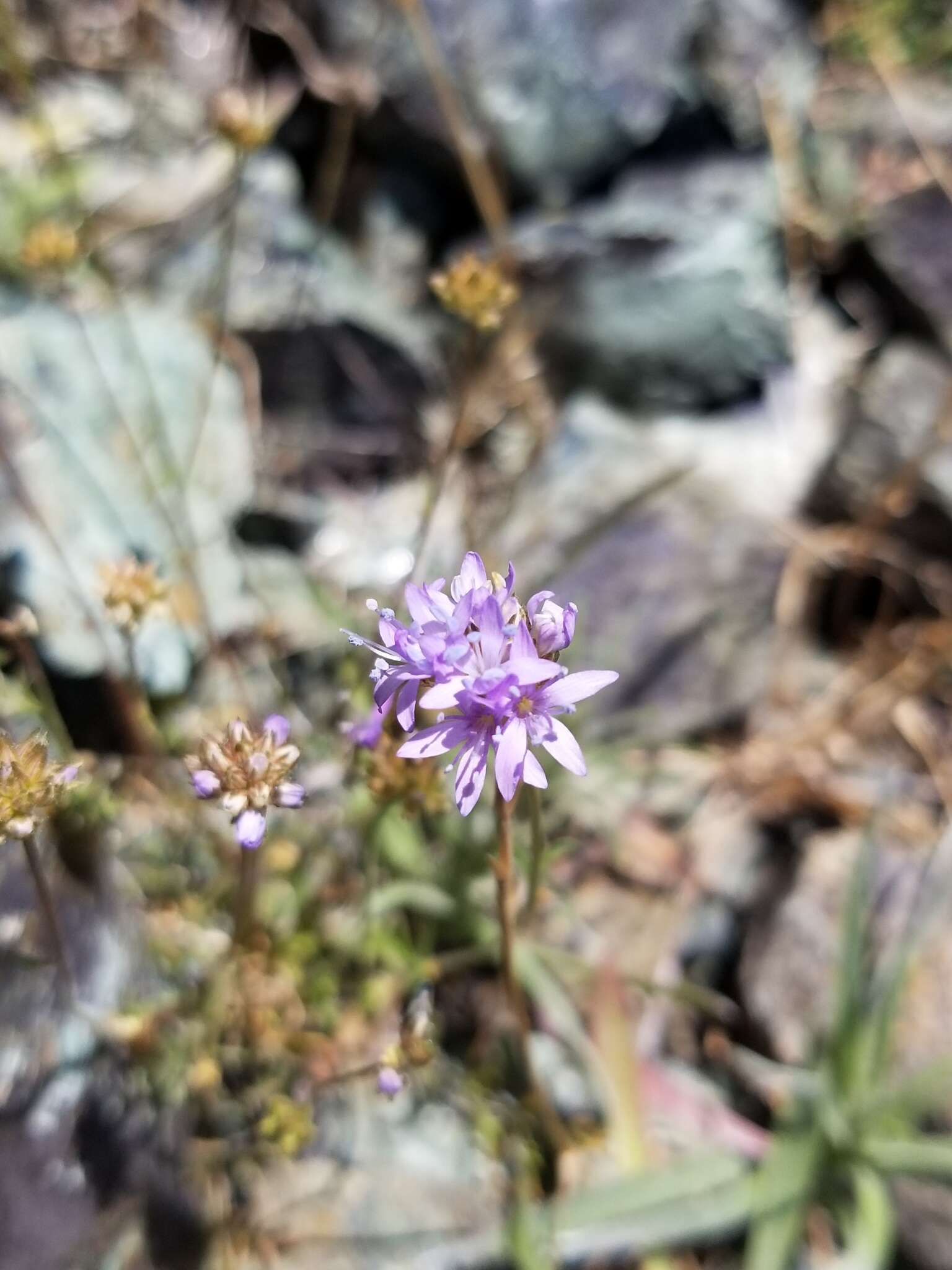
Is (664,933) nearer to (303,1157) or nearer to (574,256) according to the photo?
(303,1157)

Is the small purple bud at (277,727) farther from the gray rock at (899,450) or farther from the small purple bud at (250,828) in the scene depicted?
the gray rock at (899,450)

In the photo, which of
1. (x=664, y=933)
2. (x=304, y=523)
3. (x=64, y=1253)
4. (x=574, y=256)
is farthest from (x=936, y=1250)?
(x=574, y=256)

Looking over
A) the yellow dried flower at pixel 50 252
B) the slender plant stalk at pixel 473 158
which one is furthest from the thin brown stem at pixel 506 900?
the slender plant stalk at pixel 473 158

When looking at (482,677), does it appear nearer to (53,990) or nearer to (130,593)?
(130,593)

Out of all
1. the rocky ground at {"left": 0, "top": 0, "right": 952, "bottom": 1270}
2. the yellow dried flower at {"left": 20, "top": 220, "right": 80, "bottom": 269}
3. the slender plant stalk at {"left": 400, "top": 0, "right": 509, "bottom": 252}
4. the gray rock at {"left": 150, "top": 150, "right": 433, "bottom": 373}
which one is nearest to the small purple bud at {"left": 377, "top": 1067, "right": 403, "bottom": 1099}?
the rocky ground at {"left": 0, "top": 0, "right": 952, "bottom": 1270}

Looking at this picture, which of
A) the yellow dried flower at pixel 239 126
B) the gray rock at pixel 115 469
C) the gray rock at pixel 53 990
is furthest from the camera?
the gray rock at pixel 115 469

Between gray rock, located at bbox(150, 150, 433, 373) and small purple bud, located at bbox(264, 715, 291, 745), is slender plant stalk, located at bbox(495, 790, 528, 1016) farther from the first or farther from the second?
gray rock, located at bbox(150, 150, 433, 373)
